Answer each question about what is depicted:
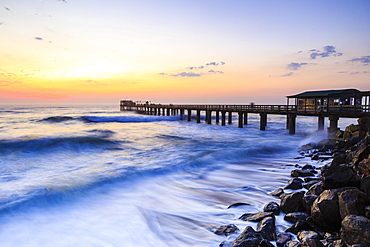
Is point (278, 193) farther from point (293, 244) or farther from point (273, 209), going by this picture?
point (293, 244)

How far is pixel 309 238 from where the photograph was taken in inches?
181

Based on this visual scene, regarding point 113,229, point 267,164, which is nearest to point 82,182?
point 113,229

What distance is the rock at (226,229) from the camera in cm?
573

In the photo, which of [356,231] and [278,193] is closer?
[356,231]

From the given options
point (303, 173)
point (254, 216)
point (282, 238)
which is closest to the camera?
point (282, 238)

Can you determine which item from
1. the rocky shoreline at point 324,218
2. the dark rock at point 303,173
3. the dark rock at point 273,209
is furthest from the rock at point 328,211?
the dark rock at point 303,173

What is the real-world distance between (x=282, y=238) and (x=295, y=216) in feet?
3.42

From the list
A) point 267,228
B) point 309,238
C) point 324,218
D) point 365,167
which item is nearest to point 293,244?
point 309,238

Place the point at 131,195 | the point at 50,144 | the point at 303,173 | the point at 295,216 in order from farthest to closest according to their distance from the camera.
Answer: the point at 50,144 < the point at 303,173 < the point at 131,195 < the point at 295,216

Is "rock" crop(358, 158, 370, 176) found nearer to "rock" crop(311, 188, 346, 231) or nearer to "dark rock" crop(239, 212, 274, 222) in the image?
"rock" crop(311, 188, 346, 231)

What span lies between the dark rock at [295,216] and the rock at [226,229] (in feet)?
4.33

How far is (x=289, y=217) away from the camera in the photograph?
5.86m

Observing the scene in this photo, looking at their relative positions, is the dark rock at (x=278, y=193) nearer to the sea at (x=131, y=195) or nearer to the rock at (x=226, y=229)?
the sea at (x=131, y=195)

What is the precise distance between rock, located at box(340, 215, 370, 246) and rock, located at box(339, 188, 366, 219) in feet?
1.54
